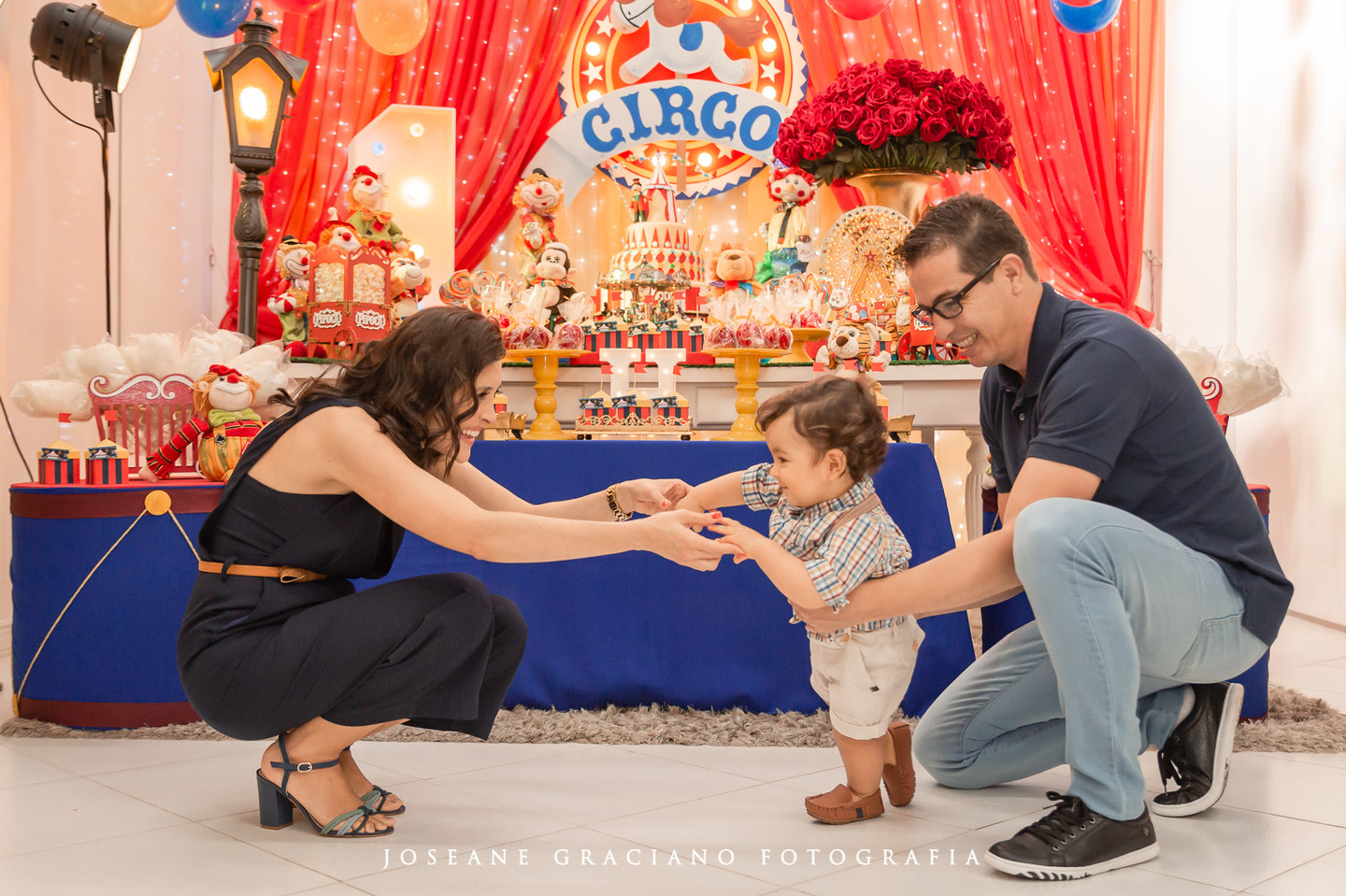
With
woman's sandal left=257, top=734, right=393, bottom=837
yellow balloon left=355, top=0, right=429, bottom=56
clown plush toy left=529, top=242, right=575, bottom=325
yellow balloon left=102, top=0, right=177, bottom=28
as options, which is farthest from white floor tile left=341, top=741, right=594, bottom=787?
yellow balloon left=355, top=0, right=429, bottom=56

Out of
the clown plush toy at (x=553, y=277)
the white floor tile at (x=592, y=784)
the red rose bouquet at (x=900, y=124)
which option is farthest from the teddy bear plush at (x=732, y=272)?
the white floor tile at (x=592, y=784)

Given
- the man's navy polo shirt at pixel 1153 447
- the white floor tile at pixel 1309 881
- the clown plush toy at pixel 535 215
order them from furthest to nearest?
the clown plush toy at pixel 535 215 → the man's navy polo shirt at pixel 1153 447 → the white floor tile at pixel 1309 881

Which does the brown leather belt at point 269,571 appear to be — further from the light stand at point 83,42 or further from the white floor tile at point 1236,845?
the light stand at point 83,42

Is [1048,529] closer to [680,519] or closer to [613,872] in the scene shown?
[680,519]

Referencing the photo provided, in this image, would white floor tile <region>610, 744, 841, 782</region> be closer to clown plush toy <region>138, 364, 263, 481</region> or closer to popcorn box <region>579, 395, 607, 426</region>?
popcorn box <region>579, 395, 607, 426</region>

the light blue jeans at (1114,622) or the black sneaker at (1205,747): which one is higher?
the light blue jeans at (1114,622)

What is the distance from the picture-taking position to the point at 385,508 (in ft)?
5.58

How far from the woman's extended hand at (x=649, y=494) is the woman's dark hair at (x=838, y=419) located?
0.30 m

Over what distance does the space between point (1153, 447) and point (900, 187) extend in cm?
183

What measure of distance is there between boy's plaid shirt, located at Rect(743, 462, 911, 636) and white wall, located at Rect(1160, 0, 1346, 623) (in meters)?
2.83

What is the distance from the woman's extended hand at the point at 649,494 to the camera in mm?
2061

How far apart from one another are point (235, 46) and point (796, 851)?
3430mm

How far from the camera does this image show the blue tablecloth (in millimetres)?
2561

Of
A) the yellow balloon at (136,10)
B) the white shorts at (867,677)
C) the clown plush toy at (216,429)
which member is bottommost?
the white shorts at (867,677)
